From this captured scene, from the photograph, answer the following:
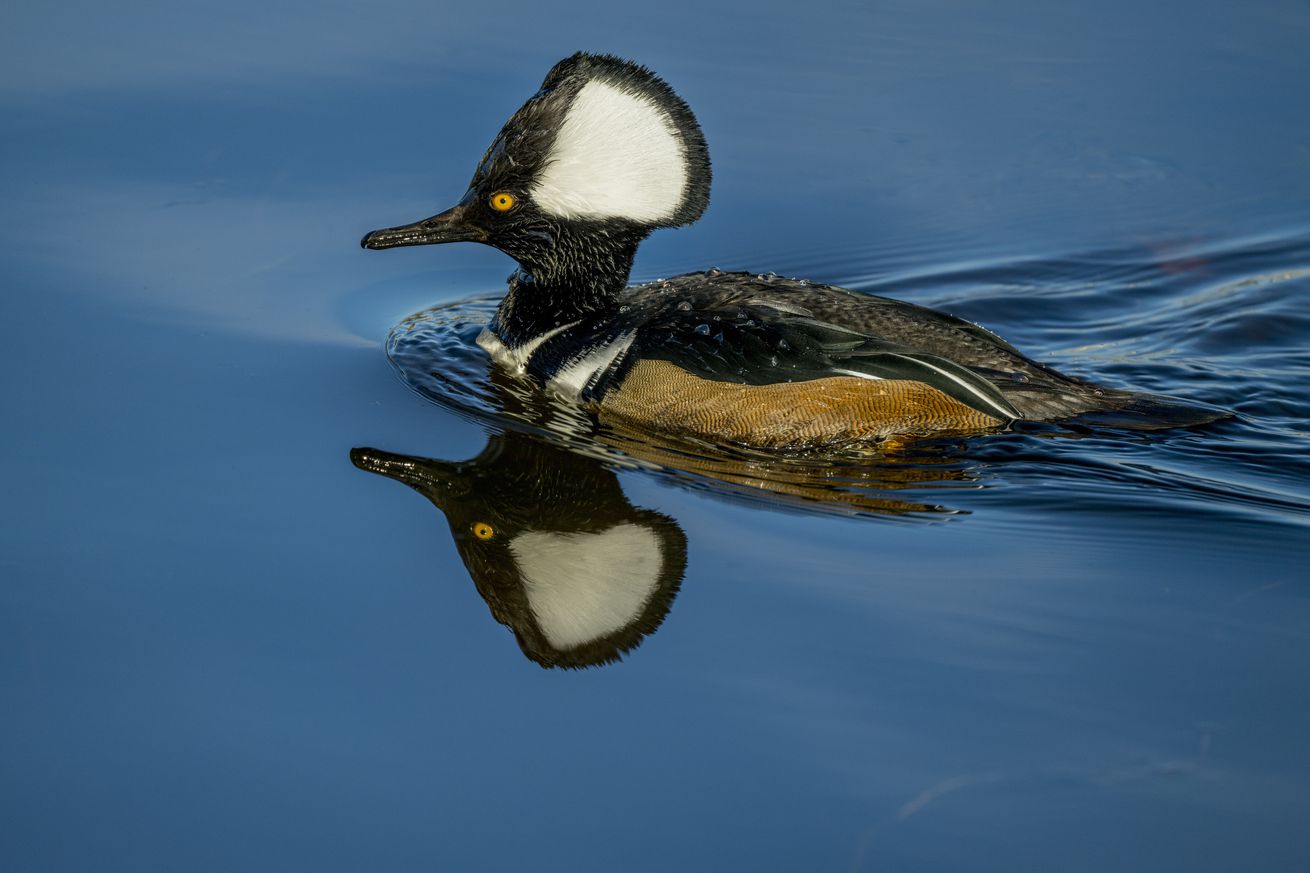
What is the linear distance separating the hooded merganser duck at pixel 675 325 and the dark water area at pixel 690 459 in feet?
0.64

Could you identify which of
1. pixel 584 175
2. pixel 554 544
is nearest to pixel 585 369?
pixel 584 175

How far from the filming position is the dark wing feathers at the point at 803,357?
6125 mm

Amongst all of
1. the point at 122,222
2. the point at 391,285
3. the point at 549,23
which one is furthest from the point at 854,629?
the point at 549,23

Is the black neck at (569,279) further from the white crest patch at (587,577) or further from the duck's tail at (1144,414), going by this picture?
the duck's tail at (1144,414)

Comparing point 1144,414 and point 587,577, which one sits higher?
point 1144,414

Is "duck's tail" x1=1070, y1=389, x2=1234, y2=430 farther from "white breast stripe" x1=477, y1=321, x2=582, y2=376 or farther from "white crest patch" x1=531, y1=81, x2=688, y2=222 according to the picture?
"white breast stripe" x1=477, y1=321, x2=582, y2=376

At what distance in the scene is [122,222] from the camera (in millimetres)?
7512

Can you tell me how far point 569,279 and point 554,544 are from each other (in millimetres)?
2051

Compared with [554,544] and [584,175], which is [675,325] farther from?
[554,544]

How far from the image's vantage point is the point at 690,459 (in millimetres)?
6043

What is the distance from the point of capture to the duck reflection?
4.73 m

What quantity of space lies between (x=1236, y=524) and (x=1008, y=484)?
85 centimetres

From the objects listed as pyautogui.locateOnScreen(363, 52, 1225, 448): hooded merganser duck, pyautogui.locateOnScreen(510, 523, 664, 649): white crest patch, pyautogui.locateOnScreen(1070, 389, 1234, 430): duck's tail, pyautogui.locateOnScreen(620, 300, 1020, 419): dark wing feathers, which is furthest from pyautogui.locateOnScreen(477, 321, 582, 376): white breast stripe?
pyautogui.locateOnScreen(1070, 389, 1234, 430): duck's tail

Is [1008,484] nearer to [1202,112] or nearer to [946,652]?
[946,652]
